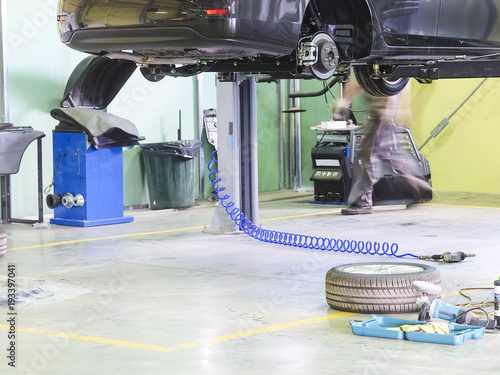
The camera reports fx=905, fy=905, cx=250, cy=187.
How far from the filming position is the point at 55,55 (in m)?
10.8

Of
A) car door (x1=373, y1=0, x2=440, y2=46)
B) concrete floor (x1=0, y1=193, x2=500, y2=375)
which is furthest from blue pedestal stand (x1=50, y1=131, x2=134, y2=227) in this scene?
car door (x1=373, y1=0, x2=440, y2=46)

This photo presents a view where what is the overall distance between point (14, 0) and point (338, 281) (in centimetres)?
647

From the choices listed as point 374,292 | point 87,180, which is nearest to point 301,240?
point 87,180

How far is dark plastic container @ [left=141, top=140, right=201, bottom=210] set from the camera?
11195mm

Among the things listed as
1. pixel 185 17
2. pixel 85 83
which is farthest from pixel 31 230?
pixel 185 17

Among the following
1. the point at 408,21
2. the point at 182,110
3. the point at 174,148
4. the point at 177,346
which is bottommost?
the point at 177,346

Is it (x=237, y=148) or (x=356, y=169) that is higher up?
(x=237, y=148)

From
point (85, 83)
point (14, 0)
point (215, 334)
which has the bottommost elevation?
point (215, 334)

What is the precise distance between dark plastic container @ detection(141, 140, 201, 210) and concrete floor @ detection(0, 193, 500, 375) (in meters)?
0.89

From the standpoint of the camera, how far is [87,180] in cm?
976

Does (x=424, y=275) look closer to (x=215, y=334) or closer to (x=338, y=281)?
(x=338, y=281)

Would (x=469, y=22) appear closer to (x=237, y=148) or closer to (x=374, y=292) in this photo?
(x=374, y=292)

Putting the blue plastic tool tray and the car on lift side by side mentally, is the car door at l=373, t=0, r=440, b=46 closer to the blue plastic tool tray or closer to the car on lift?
the car on lift

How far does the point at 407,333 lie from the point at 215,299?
1.58 m
